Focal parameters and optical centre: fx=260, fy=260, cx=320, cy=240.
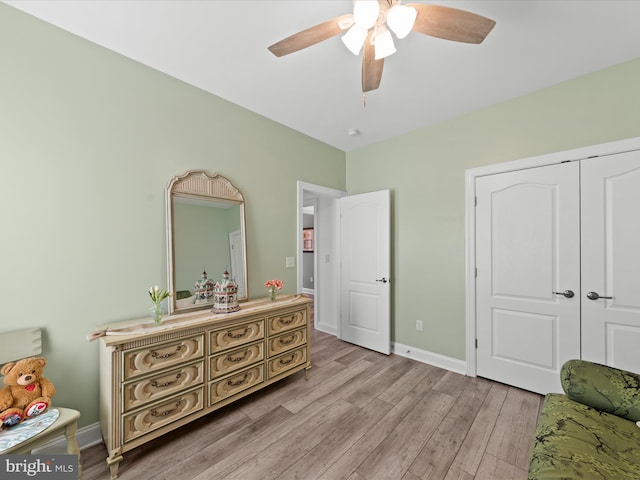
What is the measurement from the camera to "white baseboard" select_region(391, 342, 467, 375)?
107 inches

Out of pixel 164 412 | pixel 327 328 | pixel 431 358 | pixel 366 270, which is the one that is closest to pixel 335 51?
pixel 366 270

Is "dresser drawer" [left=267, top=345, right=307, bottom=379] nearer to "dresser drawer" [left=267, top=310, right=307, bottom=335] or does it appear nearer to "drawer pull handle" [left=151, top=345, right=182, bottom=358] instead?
"dresser drawer" [left=267, top=310, right=307, bottom=335]

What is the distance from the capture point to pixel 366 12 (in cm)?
117

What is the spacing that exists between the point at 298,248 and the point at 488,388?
7.62 ft

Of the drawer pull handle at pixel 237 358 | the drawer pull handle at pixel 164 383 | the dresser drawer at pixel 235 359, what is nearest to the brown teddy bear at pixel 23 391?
the drawer pull handle at pixel 164 383

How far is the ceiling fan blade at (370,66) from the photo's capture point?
1.44m

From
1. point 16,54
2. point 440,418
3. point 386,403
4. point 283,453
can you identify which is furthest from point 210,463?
point 16,54

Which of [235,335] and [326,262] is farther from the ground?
[326,262]

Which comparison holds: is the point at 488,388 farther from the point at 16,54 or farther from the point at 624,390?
the point at 16,54

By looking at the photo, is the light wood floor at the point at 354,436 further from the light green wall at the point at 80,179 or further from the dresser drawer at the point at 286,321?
the light green wall at the point at 80,179

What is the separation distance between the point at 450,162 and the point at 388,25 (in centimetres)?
188

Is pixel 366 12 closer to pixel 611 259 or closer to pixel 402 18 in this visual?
pixel 402 18

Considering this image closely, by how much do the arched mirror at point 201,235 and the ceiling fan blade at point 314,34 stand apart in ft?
4.18

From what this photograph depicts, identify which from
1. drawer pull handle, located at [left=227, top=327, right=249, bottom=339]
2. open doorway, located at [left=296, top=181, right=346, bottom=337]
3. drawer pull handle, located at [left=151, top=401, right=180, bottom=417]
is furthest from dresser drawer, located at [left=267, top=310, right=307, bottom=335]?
open doorway, located at [left=296, top=181, right=346, bottom=337]
